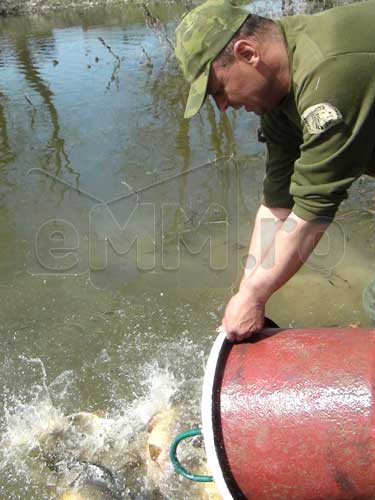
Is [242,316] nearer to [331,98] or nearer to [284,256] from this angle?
[284,256]

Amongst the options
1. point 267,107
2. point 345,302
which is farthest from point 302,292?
point 267,107

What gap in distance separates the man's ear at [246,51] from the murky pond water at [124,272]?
6.36 feet

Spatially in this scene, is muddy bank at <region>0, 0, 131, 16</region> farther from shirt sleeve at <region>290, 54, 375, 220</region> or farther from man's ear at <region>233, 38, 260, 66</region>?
shirt sleeve at <region>290, 54, 375, 220</region>

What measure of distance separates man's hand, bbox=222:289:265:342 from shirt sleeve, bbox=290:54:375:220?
376 mm

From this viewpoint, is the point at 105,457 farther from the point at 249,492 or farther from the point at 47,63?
the point at 47,63

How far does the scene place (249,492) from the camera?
203 centimetres

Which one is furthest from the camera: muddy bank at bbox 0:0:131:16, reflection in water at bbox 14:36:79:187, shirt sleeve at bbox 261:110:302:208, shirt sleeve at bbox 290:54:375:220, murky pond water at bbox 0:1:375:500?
muddy bank at bbox 0:0:131:16

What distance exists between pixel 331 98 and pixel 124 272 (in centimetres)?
306

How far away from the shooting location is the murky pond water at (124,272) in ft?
10.7

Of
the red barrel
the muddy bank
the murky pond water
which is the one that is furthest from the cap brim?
the muddy bank

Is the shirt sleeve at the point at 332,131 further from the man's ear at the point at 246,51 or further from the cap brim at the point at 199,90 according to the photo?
the cap brim at the point at 199,90

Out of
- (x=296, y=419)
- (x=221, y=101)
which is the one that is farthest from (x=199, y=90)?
(x=296, y=419)

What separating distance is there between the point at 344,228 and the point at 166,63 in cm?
671

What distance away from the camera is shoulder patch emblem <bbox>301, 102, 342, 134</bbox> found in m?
1.88
